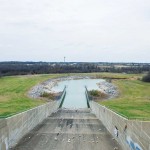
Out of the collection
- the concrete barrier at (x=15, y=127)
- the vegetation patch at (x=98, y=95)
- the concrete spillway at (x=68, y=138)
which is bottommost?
the vegetation patch at (x=98, y=95)

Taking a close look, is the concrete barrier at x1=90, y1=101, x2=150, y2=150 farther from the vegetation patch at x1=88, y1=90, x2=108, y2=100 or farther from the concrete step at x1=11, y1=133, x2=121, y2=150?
the vegetation patch at x1=88, y1=90, x2=108, y2=100

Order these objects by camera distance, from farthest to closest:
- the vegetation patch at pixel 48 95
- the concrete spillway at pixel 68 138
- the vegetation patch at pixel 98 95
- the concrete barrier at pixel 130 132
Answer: the vegetation patch at pixel 98 95, the vegetation patch at pixel 48 95, the concrete spillway at pixel 68 138, the concrete barrier at pixel 130 132

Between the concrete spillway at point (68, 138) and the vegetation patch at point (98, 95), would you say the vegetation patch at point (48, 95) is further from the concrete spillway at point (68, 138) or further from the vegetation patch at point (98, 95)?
the concrete spillway at point (68, 138)

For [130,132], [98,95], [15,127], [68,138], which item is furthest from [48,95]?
[130,132]

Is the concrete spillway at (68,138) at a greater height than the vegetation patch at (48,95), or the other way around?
the concrete spillway at (68,138)

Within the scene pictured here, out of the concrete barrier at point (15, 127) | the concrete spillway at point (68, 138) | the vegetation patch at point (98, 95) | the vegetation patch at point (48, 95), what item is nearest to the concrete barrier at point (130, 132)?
the concrete spillway at point (68, 138)

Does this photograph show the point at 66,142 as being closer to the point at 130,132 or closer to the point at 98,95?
the point at 130,132

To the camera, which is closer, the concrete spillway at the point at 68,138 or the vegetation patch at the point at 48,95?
the concrete spillway at the point at 68,138

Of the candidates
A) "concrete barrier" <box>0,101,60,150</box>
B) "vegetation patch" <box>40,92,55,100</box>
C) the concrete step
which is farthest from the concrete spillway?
"vegetation patch" <box>40,92,55,100</box>

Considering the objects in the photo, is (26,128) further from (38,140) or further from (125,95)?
(125,95)

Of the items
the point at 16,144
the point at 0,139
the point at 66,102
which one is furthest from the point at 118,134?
the point at 66,102

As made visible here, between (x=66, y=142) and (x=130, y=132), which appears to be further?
(x=66, y=142)
